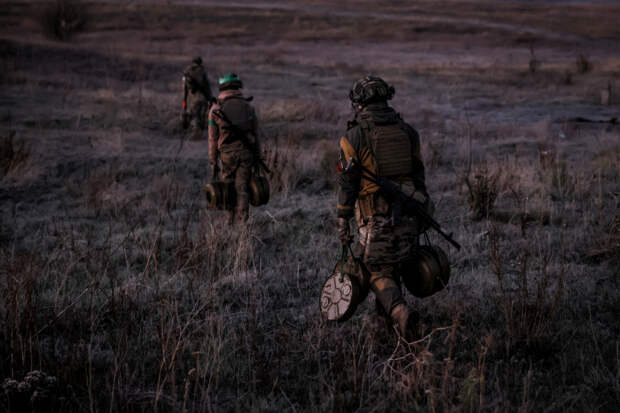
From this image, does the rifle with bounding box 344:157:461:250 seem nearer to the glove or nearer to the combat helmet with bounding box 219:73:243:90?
the glove

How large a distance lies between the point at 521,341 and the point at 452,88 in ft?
57.9

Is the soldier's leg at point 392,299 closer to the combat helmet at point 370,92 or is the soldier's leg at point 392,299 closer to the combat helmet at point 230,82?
the combat helmet at point 370,92

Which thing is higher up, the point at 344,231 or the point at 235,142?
the point at 235,142

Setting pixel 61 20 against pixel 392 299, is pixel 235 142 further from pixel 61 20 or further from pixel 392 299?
pixel 61 20

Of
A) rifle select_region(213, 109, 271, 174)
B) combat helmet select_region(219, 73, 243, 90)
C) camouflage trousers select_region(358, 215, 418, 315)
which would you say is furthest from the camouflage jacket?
combat helmet select_region(219, 73, 243, 90)

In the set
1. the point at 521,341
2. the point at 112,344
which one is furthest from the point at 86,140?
the point at 521,341

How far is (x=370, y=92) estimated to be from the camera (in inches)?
131

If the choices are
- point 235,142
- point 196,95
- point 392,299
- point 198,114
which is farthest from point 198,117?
point 392,299

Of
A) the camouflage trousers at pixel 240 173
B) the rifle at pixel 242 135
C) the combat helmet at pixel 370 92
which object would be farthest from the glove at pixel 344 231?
the camouflage trousers at pixel 240 173

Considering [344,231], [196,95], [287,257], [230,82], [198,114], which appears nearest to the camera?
[344,231]

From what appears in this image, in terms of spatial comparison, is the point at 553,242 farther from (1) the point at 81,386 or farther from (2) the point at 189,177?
(2) the point at 189,177

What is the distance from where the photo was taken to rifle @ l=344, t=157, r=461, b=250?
3229 millimetres

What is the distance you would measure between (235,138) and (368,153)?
118 inches

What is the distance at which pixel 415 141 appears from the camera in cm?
342
